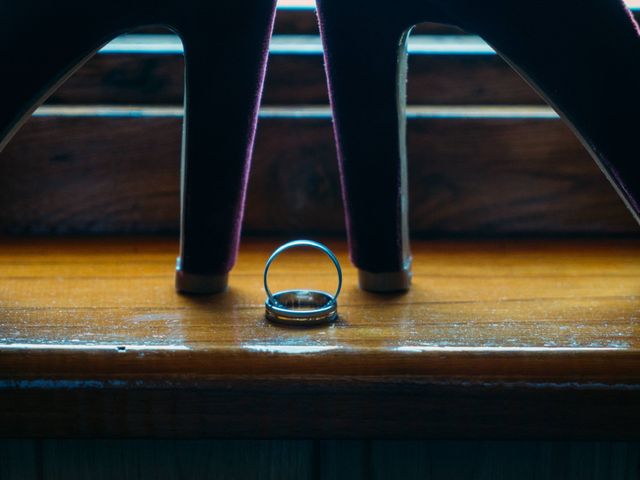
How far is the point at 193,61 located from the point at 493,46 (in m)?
0.16

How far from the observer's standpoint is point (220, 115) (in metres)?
0.38

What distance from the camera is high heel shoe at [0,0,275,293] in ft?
1.19

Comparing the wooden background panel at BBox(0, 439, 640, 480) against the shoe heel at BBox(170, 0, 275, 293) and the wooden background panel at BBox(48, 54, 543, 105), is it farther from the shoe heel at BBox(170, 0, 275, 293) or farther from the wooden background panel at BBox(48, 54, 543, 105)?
the wooden background panel at BBox(48, 54, 543, 105)

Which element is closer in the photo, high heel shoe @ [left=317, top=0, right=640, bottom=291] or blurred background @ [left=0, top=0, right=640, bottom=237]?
high heel shoe @ [left=317, top=0, right=640, bottom=291]

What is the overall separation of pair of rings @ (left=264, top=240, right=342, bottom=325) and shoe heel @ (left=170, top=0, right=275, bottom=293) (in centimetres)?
4

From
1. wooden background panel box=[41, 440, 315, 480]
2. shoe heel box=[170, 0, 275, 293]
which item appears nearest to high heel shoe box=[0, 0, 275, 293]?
shoe heel box=[170, 0, 275, 293]

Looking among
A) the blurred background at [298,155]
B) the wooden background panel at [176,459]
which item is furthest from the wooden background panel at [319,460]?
the blurred background at [298,155]


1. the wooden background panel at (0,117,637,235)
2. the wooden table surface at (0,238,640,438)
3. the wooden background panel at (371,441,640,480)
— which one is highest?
the wooden background panel at (0,117,637,235)

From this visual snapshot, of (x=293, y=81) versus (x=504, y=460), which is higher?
(x=293, y=81)

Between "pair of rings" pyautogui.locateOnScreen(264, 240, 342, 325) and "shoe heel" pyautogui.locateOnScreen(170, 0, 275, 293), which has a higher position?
"shoe heel" pyautogui.locateOnScreen(170, 0, 275, 293)

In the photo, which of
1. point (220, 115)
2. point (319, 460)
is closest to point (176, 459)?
point (319, 460)

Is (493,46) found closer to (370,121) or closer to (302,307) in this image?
(370,121)

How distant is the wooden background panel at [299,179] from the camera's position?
533 mm

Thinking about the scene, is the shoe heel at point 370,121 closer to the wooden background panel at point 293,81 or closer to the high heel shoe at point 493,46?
the high heel shoe at point 493,46
